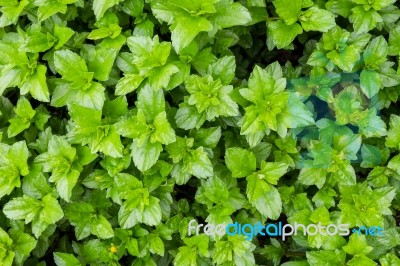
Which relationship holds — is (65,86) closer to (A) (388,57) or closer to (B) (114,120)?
(B) (114,120)

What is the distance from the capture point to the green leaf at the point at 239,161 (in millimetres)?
1816

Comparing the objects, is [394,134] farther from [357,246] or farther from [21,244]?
[21,244]

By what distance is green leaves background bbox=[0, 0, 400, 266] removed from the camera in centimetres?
175

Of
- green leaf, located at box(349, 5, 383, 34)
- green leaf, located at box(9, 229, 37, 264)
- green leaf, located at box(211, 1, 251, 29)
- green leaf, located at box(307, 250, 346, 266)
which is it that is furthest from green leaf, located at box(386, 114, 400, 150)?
green leaf, located at box(9, 229, 37, 264)

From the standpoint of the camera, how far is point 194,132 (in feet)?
Answer: 6.09

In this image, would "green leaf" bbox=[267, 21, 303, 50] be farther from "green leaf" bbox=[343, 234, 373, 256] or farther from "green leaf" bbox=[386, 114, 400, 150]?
"green leaf" bbox=[343, 234, 373, 256]

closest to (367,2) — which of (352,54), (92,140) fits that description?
(352,54)

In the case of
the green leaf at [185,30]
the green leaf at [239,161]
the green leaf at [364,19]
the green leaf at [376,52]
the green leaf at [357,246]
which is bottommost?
the green leaf at [357,246]

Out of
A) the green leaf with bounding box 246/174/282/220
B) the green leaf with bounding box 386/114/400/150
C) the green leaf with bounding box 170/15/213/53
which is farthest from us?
the green leaf with bounding box 386/114/400/150

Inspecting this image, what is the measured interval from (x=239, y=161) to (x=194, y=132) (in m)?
0.21

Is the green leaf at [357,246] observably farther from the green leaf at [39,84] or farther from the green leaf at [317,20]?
the green leaf at [39,84]

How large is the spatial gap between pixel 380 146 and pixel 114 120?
111cm

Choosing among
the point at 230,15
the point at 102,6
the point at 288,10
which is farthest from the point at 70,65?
the point at 288,10

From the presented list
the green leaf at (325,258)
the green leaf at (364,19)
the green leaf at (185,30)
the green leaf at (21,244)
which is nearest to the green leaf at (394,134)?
the green leaf at (364,19)
